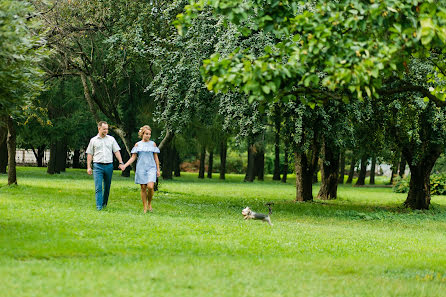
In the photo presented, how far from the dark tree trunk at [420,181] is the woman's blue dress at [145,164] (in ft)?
39.8

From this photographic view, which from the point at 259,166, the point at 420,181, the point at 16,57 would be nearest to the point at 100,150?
the point at 16,57

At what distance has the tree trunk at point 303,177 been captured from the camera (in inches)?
955

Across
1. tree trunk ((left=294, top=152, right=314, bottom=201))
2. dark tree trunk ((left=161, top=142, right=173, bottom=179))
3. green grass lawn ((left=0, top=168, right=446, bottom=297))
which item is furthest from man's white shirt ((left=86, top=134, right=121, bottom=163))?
dark tree trunk ((left=161, top=142, right=173, bottom=179))

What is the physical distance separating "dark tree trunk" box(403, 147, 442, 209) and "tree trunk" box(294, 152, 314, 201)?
4.11 metres

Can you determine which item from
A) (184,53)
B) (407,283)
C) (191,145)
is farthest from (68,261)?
(191,145)

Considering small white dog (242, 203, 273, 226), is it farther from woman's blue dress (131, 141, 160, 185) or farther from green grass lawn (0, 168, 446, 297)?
woman's blue dress (131, 141, 160, 185)

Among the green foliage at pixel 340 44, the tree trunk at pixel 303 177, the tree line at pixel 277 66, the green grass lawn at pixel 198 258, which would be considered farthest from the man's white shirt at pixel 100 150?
the tree trunk at pixel 303 177

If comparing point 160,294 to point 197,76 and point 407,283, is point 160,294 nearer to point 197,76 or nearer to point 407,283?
point 407,283

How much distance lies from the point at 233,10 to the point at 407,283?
430 centimetres

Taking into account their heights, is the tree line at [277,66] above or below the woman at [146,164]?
above

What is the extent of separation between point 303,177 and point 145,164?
1188cm

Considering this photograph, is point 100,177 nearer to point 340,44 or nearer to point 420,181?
point 340,44

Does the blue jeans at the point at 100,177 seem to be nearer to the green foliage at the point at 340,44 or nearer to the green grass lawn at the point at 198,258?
the green grass lawn at the point at 198,258

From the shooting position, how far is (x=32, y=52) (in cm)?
959
